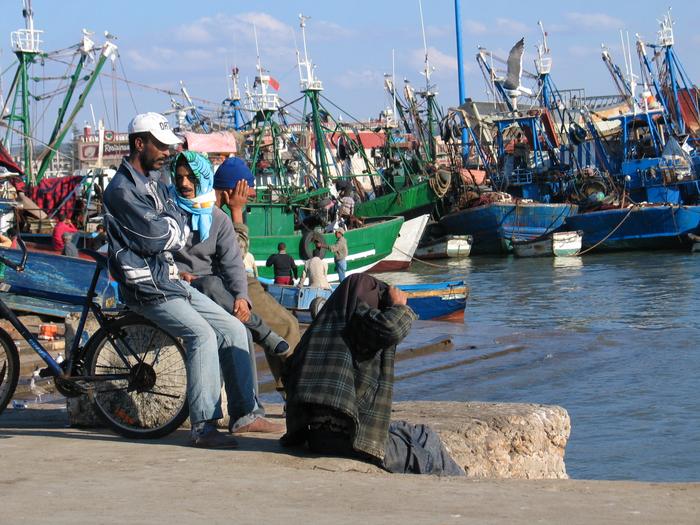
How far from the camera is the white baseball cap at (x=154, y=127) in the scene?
4938 millimetres

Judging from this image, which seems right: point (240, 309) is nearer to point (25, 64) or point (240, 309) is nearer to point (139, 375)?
point (139, 375)

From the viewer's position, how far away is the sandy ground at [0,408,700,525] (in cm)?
369

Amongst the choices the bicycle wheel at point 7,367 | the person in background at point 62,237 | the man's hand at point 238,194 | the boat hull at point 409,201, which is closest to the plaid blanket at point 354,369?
the man's hand at point 238,194

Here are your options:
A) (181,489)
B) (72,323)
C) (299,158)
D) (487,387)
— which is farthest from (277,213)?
(181,489)

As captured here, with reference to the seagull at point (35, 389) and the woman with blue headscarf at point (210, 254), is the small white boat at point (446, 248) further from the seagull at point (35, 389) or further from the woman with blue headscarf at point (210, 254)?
the woman with blue headscarf at point (210, 254)

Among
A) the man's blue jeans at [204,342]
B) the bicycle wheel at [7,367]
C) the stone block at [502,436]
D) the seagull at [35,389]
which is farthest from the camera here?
the seagull at [35,389]

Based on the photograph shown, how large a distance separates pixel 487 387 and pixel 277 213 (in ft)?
57.5

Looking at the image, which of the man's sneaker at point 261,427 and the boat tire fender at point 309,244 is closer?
the man's sneaker at point 261,427

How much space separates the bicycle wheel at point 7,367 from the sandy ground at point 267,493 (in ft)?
1.51

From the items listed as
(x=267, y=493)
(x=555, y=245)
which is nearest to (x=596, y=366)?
(x=267, y=493)

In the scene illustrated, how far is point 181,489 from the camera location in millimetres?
4133

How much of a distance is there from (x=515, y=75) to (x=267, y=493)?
4134cm

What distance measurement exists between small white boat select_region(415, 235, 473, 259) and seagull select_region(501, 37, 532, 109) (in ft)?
29.1

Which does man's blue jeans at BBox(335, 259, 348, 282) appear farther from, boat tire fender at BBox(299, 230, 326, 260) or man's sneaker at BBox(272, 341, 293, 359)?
man's sneaker at BBox(272, 341, 293, 359)
